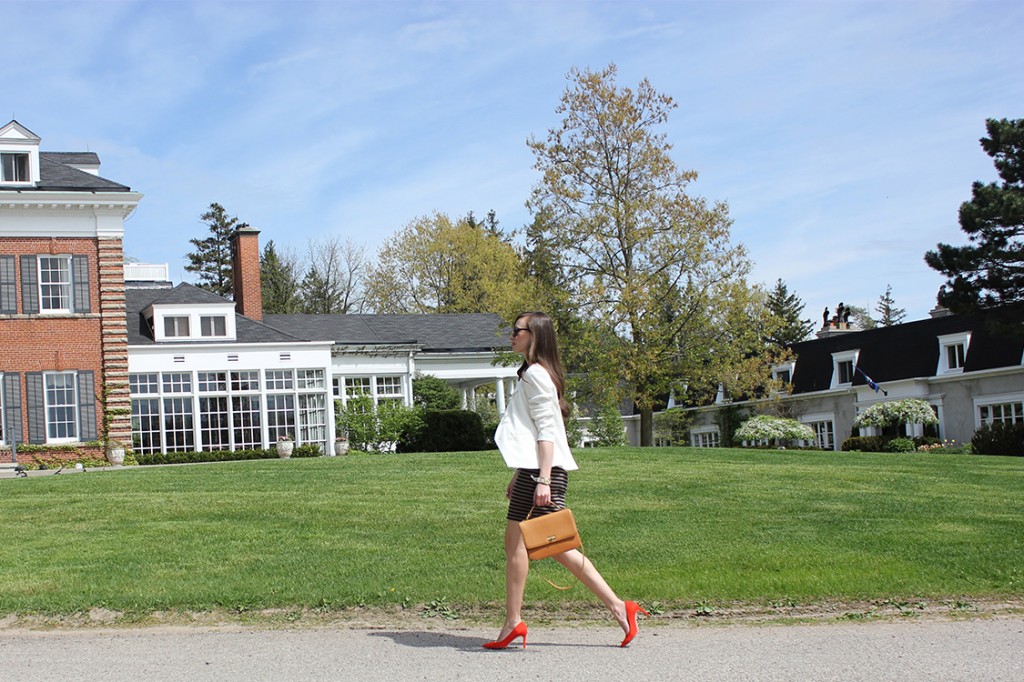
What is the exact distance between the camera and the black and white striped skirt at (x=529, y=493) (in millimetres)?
6398

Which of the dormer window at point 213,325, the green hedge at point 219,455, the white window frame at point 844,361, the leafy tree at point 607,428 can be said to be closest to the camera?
the green hedge at point 219,455

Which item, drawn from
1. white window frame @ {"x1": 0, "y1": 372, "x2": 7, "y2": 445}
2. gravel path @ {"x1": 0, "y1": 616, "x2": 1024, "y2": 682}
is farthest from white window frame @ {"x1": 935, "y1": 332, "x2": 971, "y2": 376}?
gravel path @ {"x1": 0, "y1": 616, "x2": 1024, "y2": 682}

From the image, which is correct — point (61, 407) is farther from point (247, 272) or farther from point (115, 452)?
point (247, 272)

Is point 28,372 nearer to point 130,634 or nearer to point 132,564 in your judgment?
point 132,564

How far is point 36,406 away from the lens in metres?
27.1

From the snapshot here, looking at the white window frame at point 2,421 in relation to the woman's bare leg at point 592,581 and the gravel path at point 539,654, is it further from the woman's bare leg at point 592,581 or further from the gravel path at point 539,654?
the woman's bare leg at point 592,581

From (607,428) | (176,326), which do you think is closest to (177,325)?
(176,326)

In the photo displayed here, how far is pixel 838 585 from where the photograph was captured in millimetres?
8000

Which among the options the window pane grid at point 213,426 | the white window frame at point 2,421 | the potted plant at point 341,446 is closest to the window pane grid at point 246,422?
the window pane grid at point 213,426

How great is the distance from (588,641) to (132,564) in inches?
163

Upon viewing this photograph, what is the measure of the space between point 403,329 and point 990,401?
20490mm

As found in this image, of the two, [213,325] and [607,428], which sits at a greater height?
[213,325]

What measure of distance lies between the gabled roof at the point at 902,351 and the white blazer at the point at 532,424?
107 feet

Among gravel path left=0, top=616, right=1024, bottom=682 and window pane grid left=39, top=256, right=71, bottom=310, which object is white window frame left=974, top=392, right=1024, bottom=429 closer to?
window pane grid left=39, top=256, right=71, bottom=310
